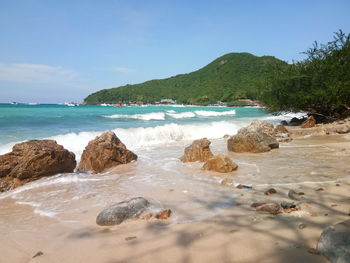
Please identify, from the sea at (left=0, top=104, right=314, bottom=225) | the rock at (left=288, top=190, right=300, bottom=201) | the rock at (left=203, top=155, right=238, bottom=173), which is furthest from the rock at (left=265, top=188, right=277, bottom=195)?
the rock at (left=203, top=155, right=238, bottom=173)

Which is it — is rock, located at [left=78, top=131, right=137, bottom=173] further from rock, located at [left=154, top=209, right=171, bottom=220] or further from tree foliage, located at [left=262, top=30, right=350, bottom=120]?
tree foliage, located at [left=262, top=30, right=350, bottom=120]

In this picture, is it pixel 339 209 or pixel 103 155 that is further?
pixel 103 155

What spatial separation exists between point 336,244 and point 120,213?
231 centimetres

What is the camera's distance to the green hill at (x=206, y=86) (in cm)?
9944

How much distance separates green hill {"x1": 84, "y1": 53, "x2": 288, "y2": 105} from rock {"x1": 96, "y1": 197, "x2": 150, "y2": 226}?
83.6m

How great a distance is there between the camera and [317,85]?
18.0 metres

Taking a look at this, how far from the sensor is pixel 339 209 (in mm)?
3418

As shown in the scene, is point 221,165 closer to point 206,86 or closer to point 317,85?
point 317,85

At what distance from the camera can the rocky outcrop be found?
604cm

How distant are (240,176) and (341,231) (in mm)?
3476

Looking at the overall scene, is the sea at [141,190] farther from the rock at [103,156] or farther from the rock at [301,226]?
the rock at [301,226]

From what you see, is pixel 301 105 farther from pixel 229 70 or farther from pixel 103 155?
pixel 229 70

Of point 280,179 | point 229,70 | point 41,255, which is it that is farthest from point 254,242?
point 229,70

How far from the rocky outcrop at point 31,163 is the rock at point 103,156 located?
1.77ft
